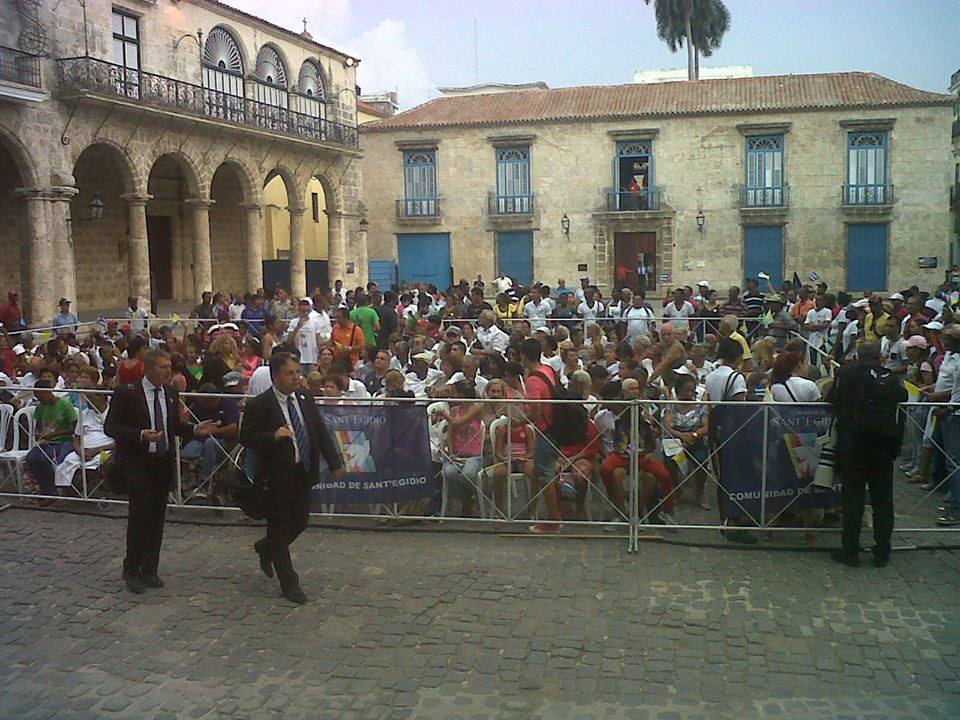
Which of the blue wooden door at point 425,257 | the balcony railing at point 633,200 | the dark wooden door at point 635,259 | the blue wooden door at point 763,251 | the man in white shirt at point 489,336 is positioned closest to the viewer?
the man in white shirt at point 489,336

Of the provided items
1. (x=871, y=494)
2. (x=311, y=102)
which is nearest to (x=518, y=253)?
(x=311, y=102)

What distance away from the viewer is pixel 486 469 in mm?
8031

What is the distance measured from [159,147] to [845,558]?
21.0 m

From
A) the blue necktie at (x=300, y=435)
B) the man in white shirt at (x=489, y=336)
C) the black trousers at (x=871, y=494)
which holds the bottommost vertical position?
the black trousers at (x=871, y=494)

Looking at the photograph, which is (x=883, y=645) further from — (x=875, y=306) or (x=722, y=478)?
(x=875, y=306)

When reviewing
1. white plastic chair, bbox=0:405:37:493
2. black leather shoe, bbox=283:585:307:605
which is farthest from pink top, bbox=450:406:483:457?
white plastic chair, bbox=0:405:37:493

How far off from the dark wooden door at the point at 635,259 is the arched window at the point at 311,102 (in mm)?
11428

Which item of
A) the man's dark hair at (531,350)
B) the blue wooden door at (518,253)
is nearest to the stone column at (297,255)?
the blue wooden door at (518,253)

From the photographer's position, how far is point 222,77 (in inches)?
1032

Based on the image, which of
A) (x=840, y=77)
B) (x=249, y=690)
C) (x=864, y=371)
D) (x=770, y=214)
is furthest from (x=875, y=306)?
(x=840, y=77)

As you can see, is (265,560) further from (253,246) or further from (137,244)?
(253,246)

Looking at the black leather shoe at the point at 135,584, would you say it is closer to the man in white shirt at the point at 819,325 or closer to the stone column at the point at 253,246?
the man in white shirt at the point at 819,325

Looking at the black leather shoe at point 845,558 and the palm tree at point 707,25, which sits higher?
the palm tree at point 707,25

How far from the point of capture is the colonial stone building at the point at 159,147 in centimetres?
2031
